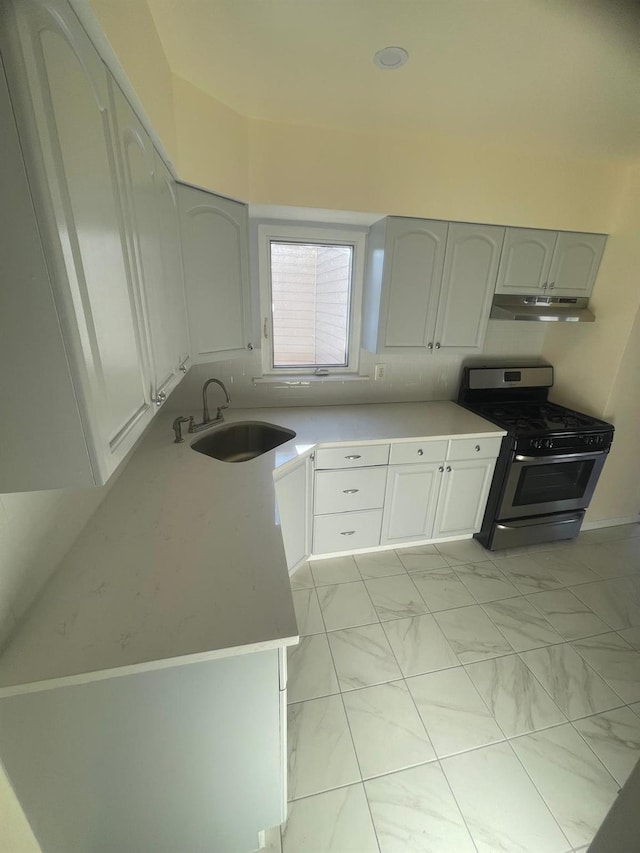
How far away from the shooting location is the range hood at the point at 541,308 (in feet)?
7.36

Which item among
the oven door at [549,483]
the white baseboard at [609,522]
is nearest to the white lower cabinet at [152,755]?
the oven door at [549,483]

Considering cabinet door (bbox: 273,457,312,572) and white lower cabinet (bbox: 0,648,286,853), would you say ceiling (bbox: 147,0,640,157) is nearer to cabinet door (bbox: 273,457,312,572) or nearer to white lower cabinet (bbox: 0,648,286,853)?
cabinet door (bbox: 273,457,312,572)

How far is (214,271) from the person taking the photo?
5.61ft

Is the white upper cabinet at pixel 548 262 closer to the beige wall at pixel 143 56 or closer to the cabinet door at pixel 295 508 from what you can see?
the cabinet door at pixel 295 508

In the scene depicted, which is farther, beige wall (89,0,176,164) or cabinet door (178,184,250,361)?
cabinet door (178,184,250,361)

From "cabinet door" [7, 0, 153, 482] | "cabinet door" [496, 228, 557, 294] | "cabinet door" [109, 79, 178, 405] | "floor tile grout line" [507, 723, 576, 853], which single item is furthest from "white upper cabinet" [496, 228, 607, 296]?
"floor tile grout line" [507, 723, 576, 853]

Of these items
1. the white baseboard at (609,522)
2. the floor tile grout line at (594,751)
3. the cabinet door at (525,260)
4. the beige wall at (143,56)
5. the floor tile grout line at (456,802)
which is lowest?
the floor tile grout line at (594,751)

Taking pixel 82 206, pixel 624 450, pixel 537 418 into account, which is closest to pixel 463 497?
pixel 537 418

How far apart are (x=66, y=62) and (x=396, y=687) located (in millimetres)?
2292

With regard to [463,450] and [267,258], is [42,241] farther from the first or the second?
[463,450]

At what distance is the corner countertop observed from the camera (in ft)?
2.51

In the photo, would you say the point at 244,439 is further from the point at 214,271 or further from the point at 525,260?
the point at 525,260

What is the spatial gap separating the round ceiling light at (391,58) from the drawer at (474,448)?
1822 mm

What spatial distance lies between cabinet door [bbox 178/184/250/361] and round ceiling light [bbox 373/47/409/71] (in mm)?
847
